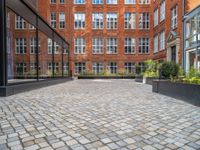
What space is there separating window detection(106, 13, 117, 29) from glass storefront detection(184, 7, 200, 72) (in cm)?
1608

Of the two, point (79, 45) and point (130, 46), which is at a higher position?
point (79, 45)

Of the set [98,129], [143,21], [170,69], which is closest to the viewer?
[98,129]

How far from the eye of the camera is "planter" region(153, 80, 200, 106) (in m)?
6.51

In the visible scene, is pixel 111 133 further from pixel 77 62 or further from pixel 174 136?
pixel 77 62

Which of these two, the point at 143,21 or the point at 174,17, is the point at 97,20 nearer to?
the point at 143,21

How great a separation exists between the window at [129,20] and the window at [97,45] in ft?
16.1

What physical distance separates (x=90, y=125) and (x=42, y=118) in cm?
122

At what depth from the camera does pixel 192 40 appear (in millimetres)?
16234

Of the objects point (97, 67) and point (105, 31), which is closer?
point (97, 67)

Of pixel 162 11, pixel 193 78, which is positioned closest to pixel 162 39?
pixel 162 11

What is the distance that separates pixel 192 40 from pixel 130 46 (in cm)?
1642

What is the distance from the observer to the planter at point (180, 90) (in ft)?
21.3

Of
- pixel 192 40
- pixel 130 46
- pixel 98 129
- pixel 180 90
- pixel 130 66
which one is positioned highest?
pixel 130 46

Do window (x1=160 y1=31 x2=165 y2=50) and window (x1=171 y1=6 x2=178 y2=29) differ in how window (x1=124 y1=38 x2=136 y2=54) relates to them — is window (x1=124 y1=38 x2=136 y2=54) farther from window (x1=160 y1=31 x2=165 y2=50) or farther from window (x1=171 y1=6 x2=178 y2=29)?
window (x1=171 y1=6 x2=178 y2=29)
